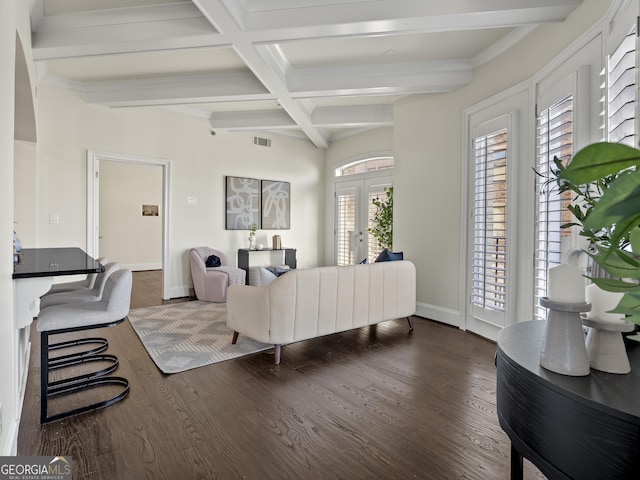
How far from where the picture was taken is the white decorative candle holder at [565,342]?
0.83 m

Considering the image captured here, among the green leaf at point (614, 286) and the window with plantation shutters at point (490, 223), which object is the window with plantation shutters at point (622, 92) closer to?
the window with plantation shutters at point (490, 223)

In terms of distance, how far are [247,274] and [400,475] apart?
4.93 meters

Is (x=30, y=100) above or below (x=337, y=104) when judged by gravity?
below

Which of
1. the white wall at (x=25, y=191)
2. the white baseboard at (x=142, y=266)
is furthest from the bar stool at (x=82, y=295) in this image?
the white baseboard at (x=142, y=266)

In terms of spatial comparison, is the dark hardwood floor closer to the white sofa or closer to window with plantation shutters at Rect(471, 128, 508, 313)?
the white sofa

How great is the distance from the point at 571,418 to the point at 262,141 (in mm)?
6528

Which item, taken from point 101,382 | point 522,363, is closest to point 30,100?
point 101,382

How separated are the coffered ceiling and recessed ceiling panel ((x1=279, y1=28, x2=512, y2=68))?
0.01 metres

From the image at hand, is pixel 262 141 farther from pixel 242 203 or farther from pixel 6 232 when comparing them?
pixel 6 232

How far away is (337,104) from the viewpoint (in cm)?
545

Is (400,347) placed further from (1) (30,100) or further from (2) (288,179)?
(2) (288,179)

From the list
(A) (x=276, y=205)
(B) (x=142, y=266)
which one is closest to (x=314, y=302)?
(A) (x=276, y=205)

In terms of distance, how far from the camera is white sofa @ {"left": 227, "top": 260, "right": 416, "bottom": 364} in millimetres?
2934

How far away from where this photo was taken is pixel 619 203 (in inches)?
12.5
